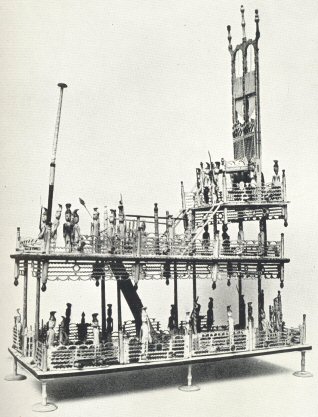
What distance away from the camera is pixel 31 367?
18172 mm

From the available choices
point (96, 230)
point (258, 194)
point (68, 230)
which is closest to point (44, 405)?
point (68, 230)

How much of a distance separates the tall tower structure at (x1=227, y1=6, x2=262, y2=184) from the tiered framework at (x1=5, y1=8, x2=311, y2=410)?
37mm

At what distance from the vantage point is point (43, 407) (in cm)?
1742

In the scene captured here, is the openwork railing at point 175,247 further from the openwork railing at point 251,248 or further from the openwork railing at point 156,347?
the openwork railing at point 156,347

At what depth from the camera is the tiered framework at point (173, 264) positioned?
18531 mm

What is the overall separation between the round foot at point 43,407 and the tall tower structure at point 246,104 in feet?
35.5

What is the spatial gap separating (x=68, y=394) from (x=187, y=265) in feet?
17.3

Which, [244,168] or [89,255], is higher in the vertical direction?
[244,168]

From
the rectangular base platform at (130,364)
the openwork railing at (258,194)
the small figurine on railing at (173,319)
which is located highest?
the openwork railing at (258,194)

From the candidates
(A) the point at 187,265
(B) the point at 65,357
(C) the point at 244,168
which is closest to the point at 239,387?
(A) the point at 187,265

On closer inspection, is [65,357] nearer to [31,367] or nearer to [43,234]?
[31,367]

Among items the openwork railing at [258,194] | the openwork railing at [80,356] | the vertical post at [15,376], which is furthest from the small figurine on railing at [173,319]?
the vertical post at [15,376]

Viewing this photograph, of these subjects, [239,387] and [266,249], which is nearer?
[239,387]

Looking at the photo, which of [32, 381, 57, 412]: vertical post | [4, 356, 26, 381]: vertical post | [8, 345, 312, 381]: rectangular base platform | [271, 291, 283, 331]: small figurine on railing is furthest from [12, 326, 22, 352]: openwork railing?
[271, 291, 283, 331]: small figurine on railing
